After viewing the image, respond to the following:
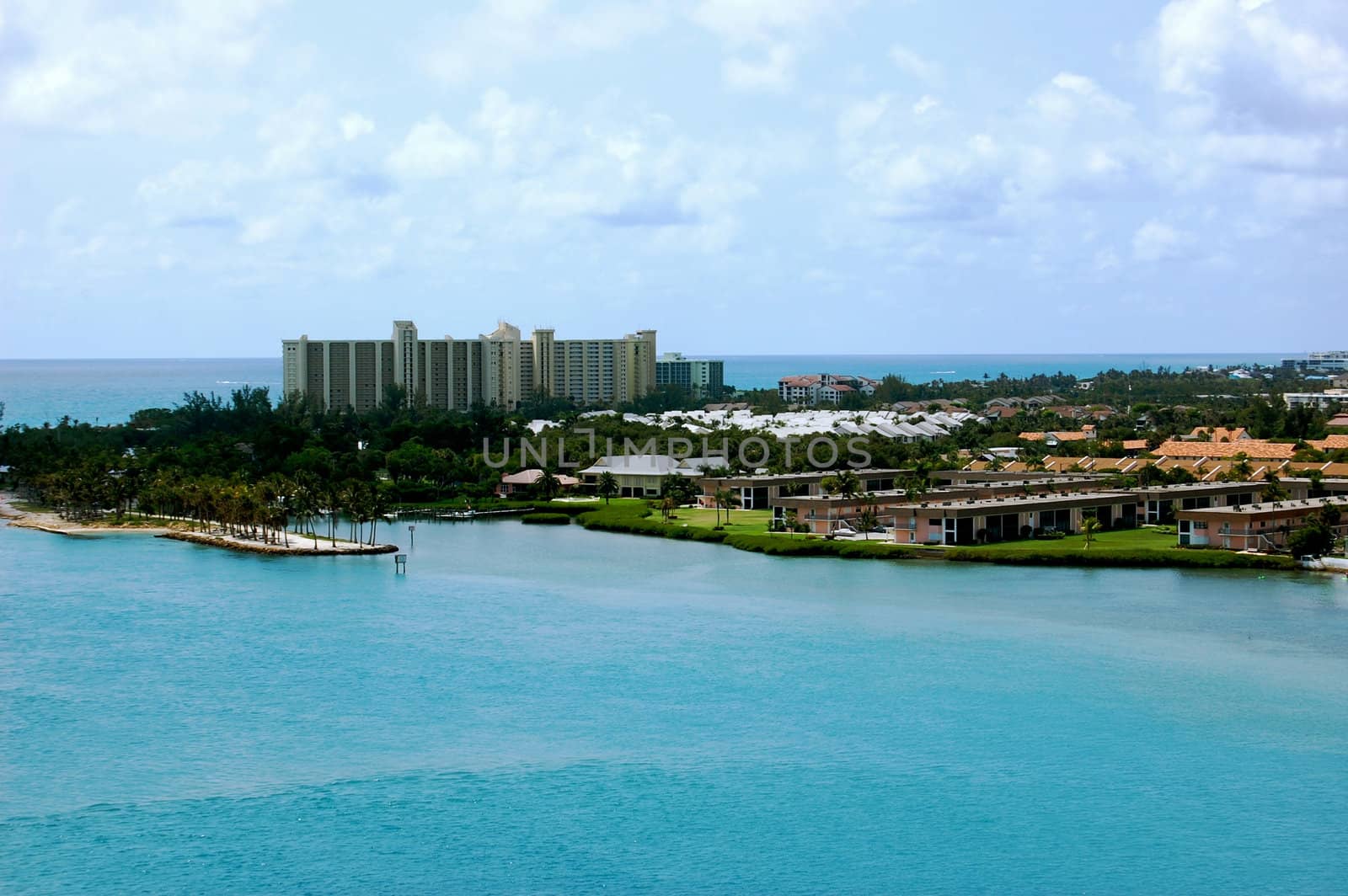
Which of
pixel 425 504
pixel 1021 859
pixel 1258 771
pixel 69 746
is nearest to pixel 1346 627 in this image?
pixel 1258 771

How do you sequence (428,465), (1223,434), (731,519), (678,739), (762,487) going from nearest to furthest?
(678,739)
(731,519)
(762,487)
(428,465)
(1223,434)

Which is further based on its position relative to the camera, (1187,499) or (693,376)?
(693,376)

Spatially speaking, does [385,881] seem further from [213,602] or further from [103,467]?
[103,467]

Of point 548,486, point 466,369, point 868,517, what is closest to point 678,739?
point 868,517

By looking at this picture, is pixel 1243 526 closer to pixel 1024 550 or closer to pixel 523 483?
pixel 1024 550

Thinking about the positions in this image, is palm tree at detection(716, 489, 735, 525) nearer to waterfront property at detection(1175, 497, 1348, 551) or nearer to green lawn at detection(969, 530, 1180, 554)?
green lawn at detection(969, 530, 1180, 554)

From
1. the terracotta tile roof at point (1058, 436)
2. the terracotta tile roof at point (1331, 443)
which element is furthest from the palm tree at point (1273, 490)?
the terracotta tile roof at point (1058, 436)
